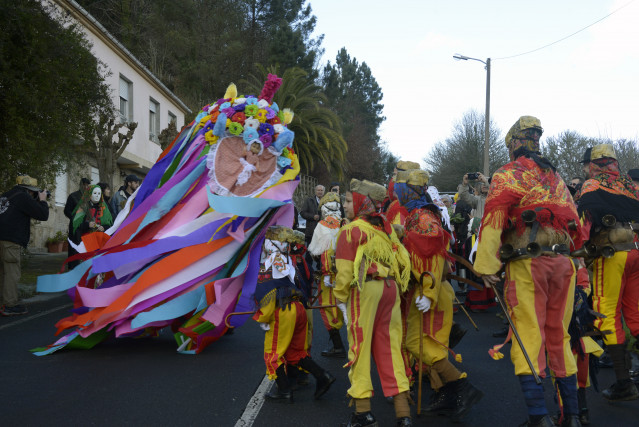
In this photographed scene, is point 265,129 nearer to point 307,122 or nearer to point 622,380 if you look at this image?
point 622,380

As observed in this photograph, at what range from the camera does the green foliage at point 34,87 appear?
9.34m

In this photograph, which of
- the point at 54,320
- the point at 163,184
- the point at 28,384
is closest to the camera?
the point at 28,384

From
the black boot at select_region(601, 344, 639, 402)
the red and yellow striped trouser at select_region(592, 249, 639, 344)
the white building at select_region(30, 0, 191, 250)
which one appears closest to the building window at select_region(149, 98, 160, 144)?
the white building at select_region(30, 0, 191, 250)

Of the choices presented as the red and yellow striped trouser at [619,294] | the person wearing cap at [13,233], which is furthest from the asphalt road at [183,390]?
the person wearing cap at [13,233]

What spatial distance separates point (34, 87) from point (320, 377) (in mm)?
7883

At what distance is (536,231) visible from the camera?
12.5 ft

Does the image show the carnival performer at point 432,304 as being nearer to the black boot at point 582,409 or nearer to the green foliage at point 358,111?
the black boot at point 582,409

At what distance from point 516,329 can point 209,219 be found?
3606 millimetres

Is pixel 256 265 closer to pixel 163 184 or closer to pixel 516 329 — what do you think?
pixel 163 184

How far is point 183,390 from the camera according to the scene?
4.79 meters

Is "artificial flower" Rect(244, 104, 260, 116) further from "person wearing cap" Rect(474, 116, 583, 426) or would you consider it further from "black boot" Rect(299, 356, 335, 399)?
"person wearing cap" Rect(474, 116, 583, 426)

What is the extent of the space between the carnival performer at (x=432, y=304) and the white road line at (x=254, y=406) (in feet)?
4.15

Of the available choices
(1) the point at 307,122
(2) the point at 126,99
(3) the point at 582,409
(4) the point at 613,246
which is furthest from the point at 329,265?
(1) the point at 307,122

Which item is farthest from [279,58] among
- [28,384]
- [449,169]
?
[28,384]
